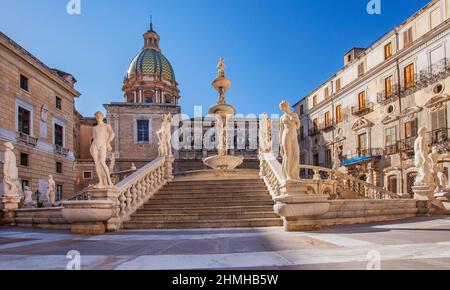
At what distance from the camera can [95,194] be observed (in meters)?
Answer: 7.90

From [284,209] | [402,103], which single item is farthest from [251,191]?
[402,103]

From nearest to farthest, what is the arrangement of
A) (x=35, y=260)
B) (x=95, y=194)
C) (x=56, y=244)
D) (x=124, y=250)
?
(x=35, y=260)
(x=124, y=250)
(x=56, y=244)
(x=95, y=194)

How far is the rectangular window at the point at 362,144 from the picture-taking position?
3043 cm

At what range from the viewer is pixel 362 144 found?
102 feet

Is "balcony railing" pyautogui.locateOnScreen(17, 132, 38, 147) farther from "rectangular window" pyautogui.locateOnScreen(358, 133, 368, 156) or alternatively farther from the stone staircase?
"rectangular window" pyautogui.locateOnScreen(358, 133, 368, 156)

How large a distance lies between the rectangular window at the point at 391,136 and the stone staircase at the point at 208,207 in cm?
1990

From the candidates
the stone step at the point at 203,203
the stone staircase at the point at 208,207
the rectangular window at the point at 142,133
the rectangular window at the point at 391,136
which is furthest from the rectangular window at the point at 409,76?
the rectangular window at the point at 142,133

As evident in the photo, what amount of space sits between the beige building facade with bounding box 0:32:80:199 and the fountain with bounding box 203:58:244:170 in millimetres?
14732

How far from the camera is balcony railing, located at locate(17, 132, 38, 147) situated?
22891 millimetres

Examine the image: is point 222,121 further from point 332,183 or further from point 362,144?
point 362,144

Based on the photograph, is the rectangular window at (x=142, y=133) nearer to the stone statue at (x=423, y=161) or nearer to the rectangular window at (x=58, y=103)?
the rectangular window at (x=58, y=103)

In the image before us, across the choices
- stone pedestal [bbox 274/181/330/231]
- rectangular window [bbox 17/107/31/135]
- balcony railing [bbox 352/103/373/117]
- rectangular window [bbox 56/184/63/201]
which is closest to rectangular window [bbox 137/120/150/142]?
rectangular window [bbox 56/184/63/201]

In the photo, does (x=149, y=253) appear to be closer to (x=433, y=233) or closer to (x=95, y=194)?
(x=95, y=194)

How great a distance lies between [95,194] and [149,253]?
148 inches
